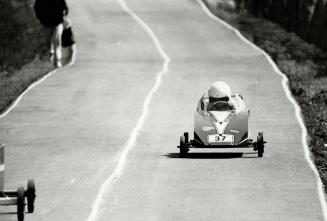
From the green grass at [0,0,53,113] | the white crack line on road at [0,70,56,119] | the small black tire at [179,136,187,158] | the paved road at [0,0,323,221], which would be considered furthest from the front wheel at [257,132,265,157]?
the green grass at [0,0,53,113]

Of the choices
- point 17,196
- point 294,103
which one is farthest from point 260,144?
point 294,103

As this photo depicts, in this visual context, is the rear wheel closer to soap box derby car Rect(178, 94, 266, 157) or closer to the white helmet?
soap box derby car Rect(178, 94, 266, 157)

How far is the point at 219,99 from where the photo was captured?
23781mm

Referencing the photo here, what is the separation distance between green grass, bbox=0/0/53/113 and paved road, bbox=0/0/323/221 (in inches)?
49.2

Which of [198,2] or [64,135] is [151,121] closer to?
[64,135]

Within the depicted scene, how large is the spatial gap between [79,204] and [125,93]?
16.4 meters

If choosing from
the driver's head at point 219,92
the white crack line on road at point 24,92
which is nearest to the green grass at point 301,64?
the driver's head at point 219,92

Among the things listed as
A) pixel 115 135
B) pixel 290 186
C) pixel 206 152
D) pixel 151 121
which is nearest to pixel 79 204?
pixel 290 186

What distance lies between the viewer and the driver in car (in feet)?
77.1

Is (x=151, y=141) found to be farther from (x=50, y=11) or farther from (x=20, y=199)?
(x=20, y=199)

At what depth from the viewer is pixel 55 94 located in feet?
117

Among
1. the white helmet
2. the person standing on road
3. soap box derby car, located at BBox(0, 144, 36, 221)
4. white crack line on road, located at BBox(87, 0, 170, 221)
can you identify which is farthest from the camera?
the person standing on road

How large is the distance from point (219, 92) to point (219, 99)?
1.13 feet

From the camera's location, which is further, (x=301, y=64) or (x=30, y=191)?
(x=301, y=64)
